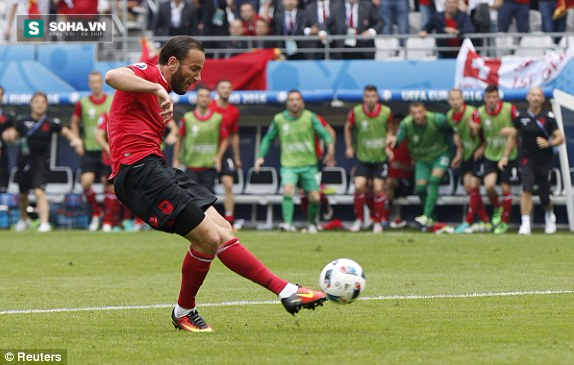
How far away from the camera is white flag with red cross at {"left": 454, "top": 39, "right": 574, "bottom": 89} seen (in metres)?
19.3

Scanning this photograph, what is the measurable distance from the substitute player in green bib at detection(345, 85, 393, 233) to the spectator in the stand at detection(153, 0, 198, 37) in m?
4.37

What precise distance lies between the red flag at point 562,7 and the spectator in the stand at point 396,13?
2905mm

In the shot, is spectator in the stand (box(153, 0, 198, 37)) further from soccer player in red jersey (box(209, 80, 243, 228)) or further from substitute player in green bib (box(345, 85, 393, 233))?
substitute player in green bib (box(345, 85, 393, 233))

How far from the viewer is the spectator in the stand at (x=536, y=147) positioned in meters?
17.8

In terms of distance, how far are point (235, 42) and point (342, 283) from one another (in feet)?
49.7

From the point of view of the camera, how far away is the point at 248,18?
22.2 m

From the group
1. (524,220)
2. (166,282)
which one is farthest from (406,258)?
(524,220)

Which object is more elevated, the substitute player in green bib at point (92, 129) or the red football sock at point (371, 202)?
the substitute player in green bib at point (92, 129)

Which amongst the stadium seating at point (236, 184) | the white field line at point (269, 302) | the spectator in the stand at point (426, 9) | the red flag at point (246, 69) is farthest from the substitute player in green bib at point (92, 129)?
the white field line at point (269, 302)

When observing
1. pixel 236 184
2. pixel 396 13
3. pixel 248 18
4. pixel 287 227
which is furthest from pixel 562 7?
pixel 236 184

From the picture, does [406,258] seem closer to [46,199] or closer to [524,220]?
[524,220]

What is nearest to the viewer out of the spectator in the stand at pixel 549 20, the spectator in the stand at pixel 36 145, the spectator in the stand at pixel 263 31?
the spectator in the stand at pixel 36 145

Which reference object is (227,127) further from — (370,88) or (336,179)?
(336,179)

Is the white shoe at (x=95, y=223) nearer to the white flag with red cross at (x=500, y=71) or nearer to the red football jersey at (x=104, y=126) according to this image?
the red football jersey at (x=104, y=126)
